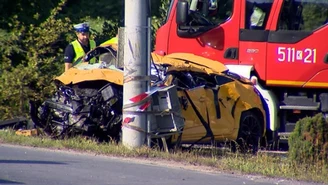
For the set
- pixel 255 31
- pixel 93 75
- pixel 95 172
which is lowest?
pixel 95 172

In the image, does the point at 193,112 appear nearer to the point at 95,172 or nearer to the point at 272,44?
the point at 272,44

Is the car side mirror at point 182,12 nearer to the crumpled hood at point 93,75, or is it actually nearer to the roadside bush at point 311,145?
the crumpled hood at point 93,75

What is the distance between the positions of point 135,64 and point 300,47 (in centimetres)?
361

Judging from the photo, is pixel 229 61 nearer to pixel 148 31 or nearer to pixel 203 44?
pixel 203 44

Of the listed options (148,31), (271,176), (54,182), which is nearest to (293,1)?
(148,31)

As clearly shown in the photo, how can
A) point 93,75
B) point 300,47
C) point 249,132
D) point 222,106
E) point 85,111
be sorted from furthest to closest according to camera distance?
point 300,47 < point 249,132 < point 222,106 < point 93,75 < point 85,111

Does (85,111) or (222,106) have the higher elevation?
(222,106)

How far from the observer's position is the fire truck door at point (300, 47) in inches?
581

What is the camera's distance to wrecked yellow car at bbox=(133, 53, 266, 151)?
13156 millimetres

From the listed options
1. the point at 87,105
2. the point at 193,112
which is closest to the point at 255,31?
the point at 193,112

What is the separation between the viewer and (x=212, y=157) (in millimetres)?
12234

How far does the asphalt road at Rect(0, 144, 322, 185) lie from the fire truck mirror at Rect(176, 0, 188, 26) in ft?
12.7

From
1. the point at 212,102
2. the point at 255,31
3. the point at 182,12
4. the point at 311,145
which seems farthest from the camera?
the point at 255,31

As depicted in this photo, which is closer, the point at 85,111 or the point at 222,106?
the point at 85,111
